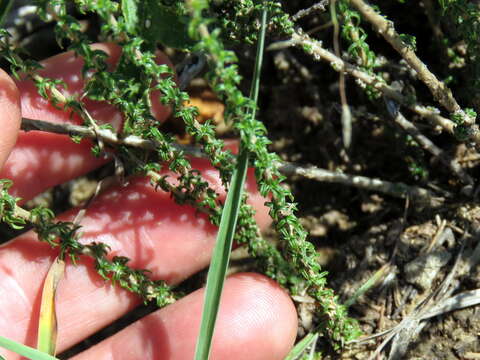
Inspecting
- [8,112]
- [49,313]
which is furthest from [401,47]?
[49,313]

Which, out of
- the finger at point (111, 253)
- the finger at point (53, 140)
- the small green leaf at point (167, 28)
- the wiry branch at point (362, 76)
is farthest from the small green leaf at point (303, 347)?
the small green leaf at point (167, 28)

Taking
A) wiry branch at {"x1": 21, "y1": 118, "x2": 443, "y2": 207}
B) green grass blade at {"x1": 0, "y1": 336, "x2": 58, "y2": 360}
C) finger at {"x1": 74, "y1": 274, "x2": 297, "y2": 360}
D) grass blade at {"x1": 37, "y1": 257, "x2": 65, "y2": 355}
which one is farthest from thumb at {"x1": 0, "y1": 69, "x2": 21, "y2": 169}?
finger at {"x1": 74, "y1": 274, "x2": 297, "y2": 360}

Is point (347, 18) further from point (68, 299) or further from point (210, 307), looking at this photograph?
point (68, 299)

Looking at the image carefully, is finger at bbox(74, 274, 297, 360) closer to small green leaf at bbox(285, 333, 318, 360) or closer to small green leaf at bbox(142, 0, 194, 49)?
small green leaf at bbox(285, 333, 318, 360)

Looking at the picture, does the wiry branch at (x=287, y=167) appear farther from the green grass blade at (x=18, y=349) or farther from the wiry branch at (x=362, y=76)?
the green grass blade at (x=18, y=349)

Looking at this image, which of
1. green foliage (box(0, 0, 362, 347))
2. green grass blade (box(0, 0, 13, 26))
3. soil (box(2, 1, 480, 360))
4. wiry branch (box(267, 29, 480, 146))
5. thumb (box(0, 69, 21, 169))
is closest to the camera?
green foliage (box(0, 0, 362, 347))

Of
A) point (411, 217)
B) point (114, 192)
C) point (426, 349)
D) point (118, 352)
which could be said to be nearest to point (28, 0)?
point (114, 192)
